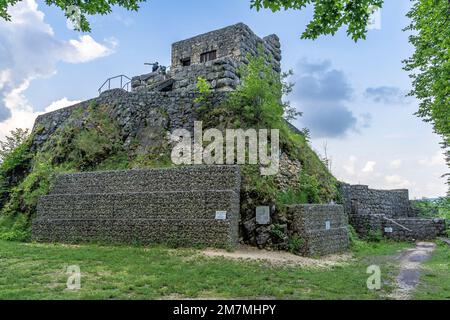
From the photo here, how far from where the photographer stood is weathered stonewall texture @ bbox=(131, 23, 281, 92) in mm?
14414

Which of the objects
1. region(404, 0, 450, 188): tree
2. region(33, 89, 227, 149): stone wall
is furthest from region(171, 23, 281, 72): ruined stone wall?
region(404, 0, 450, 188): tree

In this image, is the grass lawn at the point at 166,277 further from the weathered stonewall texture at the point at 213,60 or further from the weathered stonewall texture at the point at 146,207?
the weathered stonewall texture at the point at 213,60

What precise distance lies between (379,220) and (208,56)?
34.6ft

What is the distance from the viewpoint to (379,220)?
1524cm

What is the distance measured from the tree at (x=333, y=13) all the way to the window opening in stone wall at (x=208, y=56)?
31.2 ft

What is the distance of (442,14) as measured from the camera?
8133 millimetres

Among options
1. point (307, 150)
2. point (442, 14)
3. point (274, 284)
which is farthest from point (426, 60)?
point (274, 284)

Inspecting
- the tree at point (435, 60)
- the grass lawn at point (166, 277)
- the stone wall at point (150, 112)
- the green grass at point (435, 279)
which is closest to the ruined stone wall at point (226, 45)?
the stone wall at point (150, 112)

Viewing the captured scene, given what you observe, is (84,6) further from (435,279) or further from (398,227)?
(398,227)

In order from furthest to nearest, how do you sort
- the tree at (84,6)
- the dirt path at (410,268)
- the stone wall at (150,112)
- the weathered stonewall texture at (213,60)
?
1. the weathered stonewall texture at (213,60)
2. the stone wall at (150,112)
3. the tree at (84,6)
4. the dirt path at (410,268)

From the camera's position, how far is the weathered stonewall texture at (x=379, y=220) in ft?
48.7

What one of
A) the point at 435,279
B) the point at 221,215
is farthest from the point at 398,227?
the point at 221,215

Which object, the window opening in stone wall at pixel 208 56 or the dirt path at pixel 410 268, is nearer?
the dirt path at pixel 410 268
